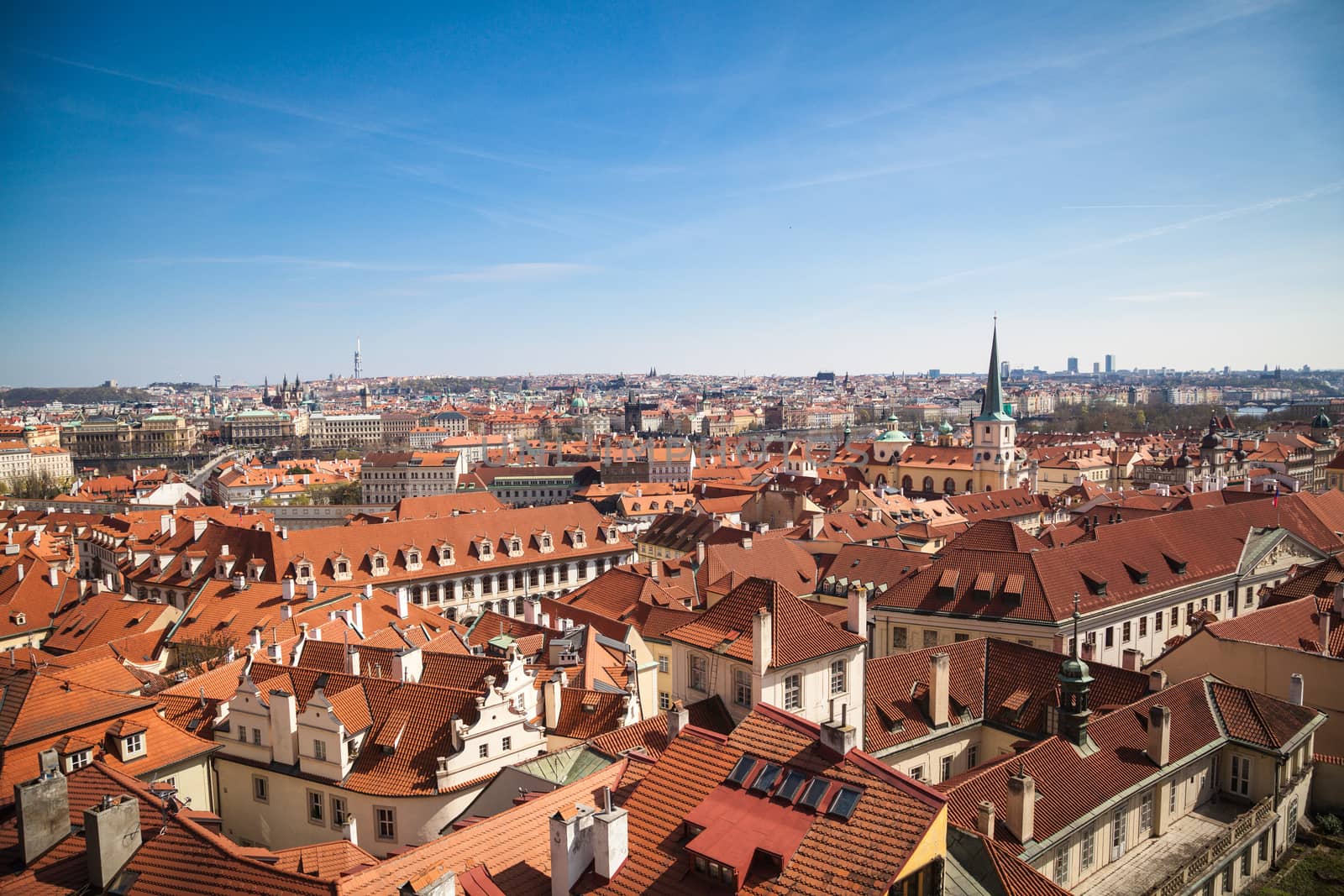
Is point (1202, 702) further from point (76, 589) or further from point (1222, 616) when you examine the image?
point (76, 589)

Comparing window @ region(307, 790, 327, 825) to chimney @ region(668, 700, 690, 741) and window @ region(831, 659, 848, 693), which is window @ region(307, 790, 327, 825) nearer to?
chimney @ region(668, 700, 690, 741)

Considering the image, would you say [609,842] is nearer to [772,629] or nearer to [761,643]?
[761,643]

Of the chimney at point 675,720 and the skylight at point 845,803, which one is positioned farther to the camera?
the chimney at point 675,720

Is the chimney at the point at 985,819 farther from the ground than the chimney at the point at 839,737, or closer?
closer

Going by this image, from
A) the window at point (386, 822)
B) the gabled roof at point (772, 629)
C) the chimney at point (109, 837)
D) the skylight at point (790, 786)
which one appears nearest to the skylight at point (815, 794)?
the skylight at point (790, 786)

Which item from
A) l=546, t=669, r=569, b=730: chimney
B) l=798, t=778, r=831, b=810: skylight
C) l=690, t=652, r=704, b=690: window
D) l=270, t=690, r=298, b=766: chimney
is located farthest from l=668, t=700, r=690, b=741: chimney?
l=270, t=690, r=298, b=766: chimney

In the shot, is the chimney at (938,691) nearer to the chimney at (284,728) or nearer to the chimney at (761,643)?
the chimney at (761,643)

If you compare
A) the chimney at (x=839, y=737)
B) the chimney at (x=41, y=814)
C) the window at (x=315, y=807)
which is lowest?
the window at (x=315, y=807)
